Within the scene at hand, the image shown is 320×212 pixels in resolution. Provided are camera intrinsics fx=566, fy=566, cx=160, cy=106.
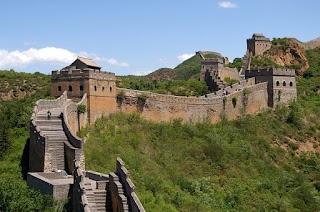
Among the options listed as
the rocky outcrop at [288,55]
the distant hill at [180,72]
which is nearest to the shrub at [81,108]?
the rocky outcrop at [288,55]

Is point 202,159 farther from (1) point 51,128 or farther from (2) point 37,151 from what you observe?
(2) point 37,151

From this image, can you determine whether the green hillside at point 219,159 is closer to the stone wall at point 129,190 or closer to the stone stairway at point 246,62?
the stone wall at point 129,190

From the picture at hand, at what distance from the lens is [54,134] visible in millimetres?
23391

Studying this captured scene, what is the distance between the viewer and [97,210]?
17.6 meters

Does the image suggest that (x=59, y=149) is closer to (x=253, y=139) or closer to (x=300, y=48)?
(x=253, y=139)

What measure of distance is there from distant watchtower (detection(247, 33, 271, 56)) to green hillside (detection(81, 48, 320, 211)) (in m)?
17.4

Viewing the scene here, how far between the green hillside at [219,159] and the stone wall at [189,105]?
2.01ft

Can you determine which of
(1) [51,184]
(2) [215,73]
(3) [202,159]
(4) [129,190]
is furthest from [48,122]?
(2) [215,73]

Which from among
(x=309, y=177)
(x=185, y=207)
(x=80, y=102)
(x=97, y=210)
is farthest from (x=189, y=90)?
(x=97, y=210)

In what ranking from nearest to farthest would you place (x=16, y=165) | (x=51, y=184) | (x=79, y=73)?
(x=51, y=184) < (x=16, y=165) < (x=79, y=73)

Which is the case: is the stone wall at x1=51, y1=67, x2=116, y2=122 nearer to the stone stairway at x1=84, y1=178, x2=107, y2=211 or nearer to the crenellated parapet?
the crenellated parapet

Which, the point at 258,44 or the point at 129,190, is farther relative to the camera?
the point at 258,44

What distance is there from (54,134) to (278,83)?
2311 centimetres

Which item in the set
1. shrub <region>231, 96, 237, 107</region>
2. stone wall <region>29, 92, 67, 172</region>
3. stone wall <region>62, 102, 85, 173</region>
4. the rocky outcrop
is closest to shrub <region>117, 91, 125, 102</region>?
stone wall <region>29, 92, 67, 172</region>
